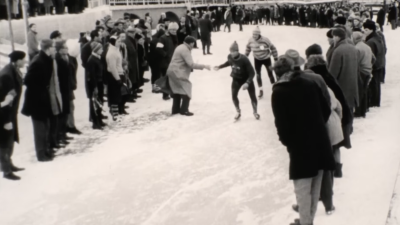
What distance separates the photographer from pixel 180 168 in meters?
7.56

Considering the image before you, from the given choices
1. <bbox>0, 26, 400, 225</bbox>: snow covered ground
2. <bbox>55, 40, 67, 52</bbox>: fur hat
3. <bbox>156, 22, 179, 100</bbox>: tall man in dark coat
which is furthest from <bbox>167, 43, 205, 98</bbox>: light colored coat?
<bbox>55, 40, 67, 52</bbox>: fur hat

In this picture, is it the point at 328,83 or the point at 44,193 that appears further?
the point at 44,193

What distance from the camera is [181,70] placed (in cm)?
1100

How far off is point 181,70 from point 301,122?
654cm

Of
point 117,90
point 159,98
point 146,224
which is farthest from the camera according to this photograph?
point 159,98

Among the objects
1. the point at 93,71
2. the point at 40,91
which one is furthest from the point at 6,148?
the point at 93,71

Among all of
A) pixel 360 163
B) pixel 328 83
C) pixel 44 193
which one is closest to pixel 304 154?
pixel 328 83

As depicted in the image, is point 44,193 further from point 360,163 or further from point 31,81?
point 360,163

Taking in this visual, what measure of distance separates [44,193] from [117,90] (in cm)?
392

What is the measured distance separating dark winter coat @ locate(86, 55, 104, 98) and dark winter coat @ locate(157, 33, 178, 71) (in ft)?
11.3

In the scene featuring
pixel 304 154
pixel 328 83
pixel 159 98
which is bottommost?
pixel 159 98

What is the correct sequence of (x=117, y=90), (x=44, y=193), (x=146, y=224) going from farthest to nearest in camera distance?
1. (x=117, y=90)
2. (x=44, y=193)
3. (x=146, y=224)

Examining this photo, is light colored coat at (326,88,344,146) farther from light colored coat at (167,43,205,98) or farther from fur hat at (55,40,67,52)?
light colored coat at (167,43,205,98)

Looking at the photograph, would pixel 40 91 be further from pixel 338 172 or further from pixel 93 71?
pixel 338 172
